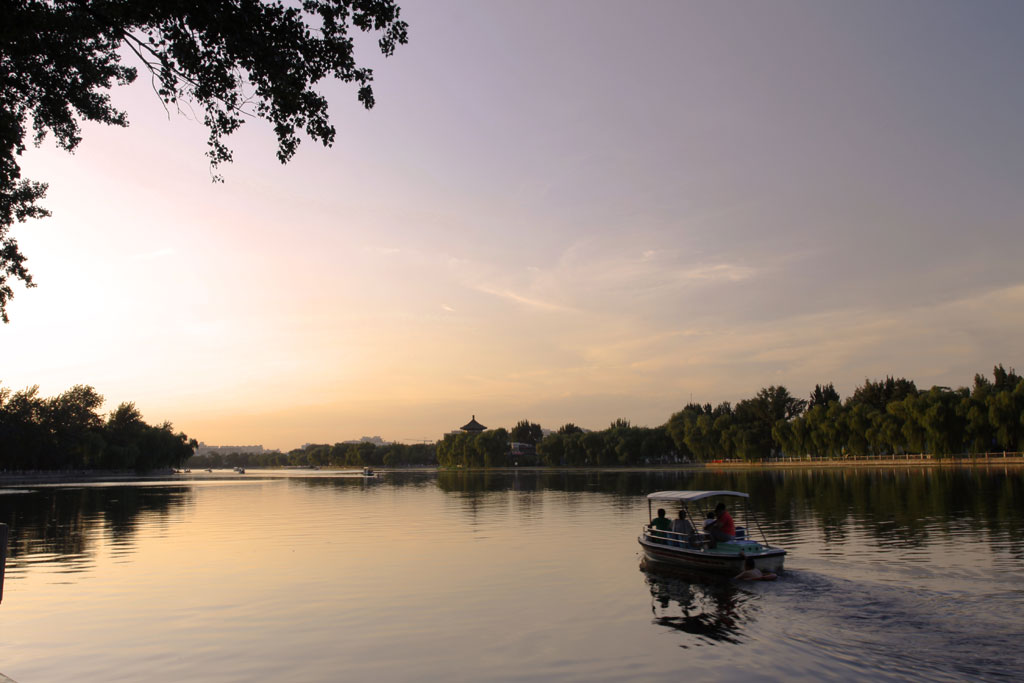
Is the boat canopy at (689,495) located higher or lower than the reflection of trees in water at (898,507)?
higher

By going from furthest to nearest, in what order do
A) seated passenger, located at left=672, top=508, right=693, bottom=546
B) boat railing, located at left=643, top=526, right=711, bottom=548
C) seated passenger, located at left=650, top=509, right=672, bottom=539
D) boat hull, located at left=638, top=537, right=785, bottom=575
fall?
1. seated passenger, located at left=650, top=509, right=672, bottom=539
2. seated passenger, located at left=672, top=508, right=693, bottom=546
3. boat railing, located at left=643, top=526, right=711, bottom=548
4. boat hull, located at left=638, top=537, right=785, bottom=575

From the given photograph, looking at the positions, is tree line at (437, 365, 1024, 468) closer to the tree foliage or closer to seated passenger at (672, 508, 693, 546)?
seated passenger at (672, 508, 693, 546)

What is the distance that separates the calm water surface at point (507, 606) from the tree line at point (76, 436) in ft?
326

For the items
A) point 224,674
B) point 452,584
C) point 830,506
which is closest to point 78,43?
point 224,674

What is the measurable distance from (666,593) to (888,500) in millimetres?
37488

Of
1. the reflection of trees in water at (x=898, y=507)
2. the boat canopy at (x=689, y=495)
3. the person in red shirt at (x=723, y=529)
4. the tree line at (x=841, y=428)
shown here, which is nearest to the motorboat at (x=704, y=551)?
the boat canopy at (x=689, y=495)

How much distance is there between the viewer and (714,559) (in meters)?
25.9

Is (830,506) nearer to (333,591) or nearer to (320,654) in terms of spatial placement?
(333,591)

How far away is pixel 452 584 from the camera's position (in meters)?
26.6

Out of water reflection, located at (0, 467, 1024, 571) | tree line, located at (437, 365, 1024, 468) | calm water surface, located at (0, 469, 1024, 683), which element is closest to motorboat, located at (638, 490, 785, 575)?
calm water surface, located at (0, 469, 1024, 683)

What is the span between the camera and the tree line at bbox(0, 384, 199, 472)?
12800 centimetres

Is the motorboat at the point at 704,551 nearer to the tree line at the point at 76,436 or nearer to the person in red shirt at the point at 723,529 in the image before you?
the person in red shirt at the point at 723,529

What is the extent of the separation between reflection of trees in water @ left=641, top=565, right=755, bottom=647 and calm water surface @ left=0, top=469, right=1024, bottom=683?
0.35 feet

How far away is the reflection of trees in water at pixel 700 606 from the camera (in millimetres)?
19130
